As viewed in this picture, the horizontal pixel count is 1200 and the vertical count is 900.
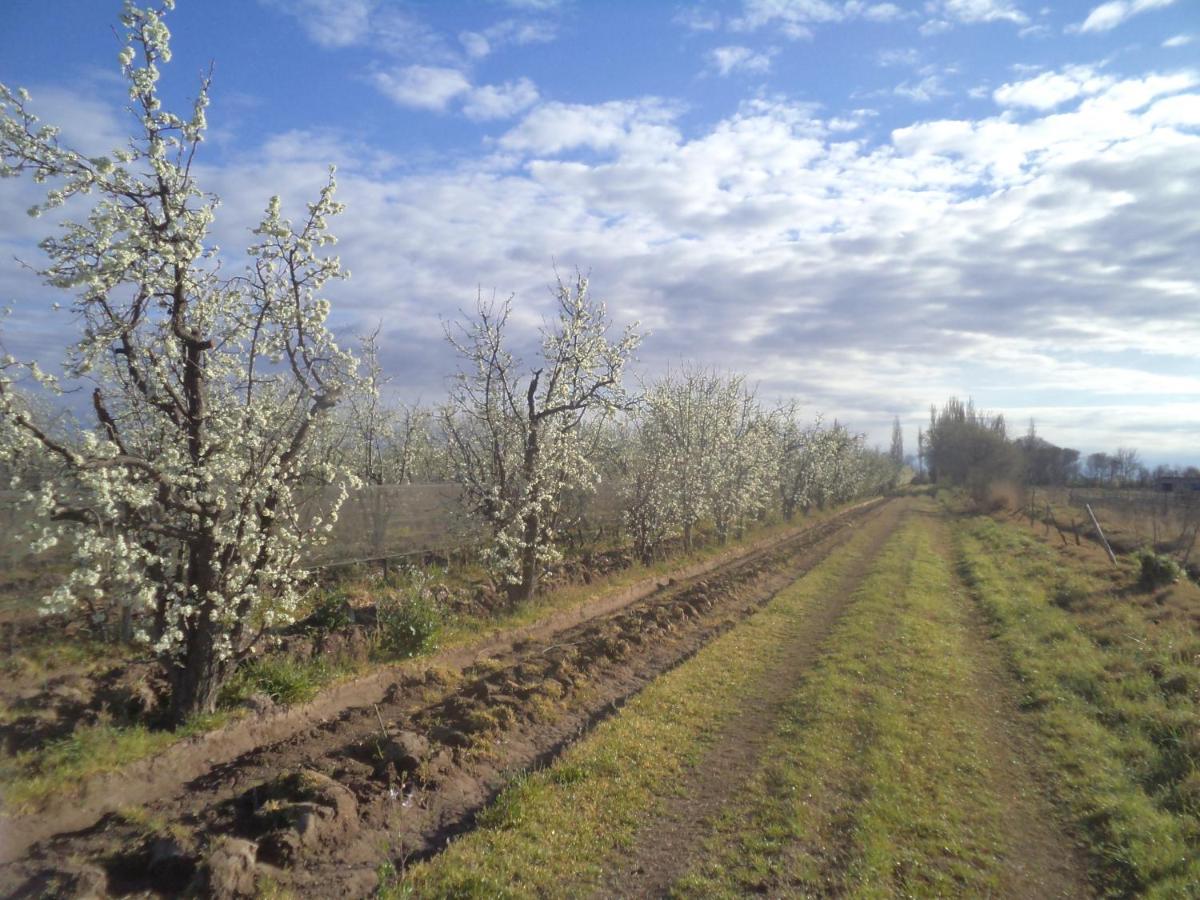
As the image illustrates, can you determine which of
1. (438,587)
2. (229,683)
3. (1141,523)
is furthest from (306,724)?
(1141,523)

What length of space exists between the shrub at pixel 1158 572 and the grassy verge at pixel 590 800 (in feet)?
42.5

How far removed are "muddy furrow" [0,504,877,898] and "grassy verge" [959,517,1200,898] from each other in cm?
514

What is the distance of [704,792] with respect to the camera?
6652 mm

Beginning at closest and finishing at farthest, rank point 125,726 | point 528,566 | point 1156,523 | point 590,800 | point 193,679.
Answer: point 590,800 < point 125,726 < point 193,679 < point 528,566 < point 1156,523

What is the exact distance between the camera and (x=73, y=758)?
240 inches

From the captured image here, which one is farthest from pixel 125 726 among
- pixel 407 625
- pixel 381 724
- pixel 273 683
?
pixel 407 625

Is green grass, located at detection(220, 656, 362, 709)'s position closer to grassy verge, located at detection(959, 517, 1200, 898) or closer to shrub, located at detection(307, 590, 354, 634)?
shrub, located at detection(307, 590, 354, 634)

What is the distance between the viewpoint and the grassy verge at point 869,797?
17.5ft

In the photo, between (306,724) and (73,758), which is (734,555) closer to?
(306,724)

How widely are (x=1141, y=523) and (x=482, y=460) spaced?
3267 centimetres

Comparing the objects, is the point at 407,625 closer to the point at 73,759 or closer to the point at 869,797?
the point at 73,759

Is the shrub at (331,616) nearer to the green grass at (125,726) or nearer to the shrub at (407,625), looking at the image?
Answer: the shrub at (407,625)

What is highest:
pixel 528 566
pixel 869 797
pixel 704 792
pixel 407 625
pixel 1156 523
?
pixel 1156 523

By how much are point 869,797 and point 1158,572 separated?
15508mm
